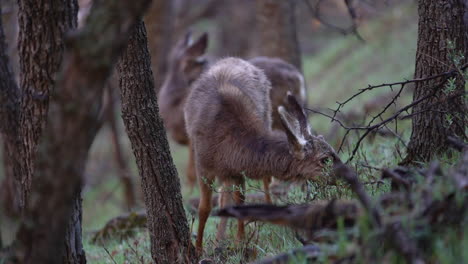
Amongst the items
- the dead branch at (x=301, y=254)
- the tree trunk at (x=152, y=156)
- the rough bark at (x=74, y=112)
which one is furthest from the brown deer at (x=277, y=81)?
the rough bark at (x=74, y=112)

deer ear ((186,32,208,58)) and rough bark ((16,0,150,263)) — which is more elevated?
deer ear ((186,32,208,58))

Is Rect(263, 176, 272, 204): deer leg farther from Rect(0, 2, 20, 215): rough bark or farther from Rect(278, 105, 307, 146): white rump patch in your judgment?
Rect(0, 2, 20, 215): rough bark

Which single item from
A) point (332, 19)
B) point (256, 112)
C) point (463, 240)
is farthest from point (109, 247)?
point (332, 19)

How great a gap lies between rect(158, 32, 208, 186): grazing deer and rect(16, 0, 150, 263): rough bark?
856 centimetres

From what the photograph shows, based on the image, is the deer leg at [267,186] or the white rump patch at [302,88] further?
the white rump patch at [302,88]

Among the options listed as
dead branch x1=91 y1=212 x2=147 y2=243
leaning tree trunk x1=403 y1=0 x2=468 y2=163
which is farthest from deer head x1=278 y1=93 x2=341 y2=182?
dead branch x1=91 y1=212 x2=147 y2=243

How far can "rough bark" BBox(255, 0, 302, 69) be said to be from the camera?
1181cm

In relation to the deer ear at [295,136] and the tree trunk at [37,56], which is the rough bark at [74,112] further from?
the deer ear at [295,136]

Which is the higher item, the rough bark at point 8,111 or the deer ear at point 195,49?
the deer ear at point 195,49

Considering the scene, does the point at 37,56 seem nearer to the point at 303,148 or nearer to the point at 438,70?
the point at 303,148

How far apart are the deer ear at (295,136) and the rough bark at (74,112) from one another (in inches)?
124

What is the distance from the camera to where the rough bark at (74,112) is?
3328mm

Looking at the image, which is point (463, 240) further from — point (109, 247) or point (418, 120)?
point (109, 247)

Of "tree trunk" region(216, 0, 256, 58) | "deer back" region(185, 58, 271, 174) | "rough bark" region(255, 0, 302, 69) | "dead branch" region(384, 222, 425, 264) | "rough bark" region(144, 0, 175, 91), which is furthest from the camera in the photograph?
"tree trunk" region(216, 0, 256, 58)
